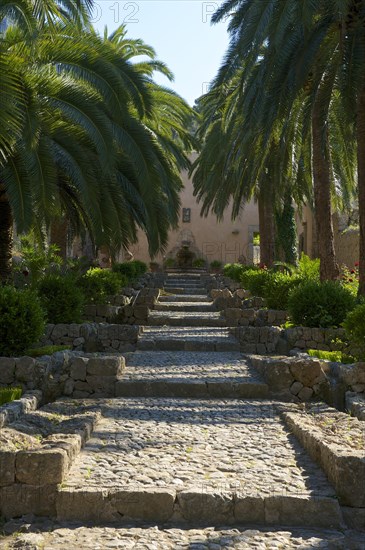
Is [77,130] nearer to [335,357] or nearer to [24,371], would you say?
[24,371]

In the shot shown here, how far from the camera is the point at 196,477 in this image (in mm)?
4480

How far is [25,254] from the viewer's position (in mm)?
13703

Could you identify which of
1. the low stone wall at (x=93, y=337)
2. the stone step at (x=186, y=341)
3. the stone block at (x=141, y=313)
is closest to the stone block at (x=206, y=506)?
the low stone wall at (x=93, y=337)

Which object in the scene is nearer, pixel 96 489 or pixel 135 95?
pixel 96 489

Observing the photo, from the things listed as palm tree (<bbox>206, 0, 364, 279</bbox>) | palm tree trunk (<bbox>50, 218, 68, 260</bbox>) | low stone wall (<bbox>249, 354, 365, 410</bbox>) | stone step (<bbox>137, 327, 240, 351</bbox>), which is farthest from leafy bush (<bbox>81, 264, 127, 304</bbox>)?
low stone wall (<bbox>249, 354, 365, 410</bbox>)

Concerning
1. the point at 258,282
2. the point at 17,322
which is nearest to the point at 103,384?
the point at 17,322

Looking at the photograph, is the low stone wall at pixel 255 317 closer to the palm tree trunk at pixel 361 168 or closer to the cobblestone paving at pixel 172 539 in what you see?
the palm tree trunk at pixel 361 168

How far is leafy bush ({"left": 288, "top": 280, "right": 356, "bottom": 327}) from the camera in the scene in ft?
33.7

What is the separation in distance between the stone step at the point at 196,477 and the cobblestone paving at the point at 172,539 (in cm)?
14

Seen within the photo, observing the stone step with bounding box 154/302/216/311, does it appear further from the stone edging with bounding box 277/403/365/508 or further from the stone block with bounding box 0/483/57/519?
the stone block with bounding box 0/483/57/519

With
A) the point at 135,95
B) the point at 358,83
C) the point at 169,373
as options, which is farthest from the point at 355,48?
the point at 169,373

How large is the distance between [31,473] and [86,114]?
243 inches

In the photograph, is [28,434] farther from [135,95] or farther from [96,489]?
[135,95]

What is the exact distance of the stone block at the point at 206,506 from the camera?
13.2ft
